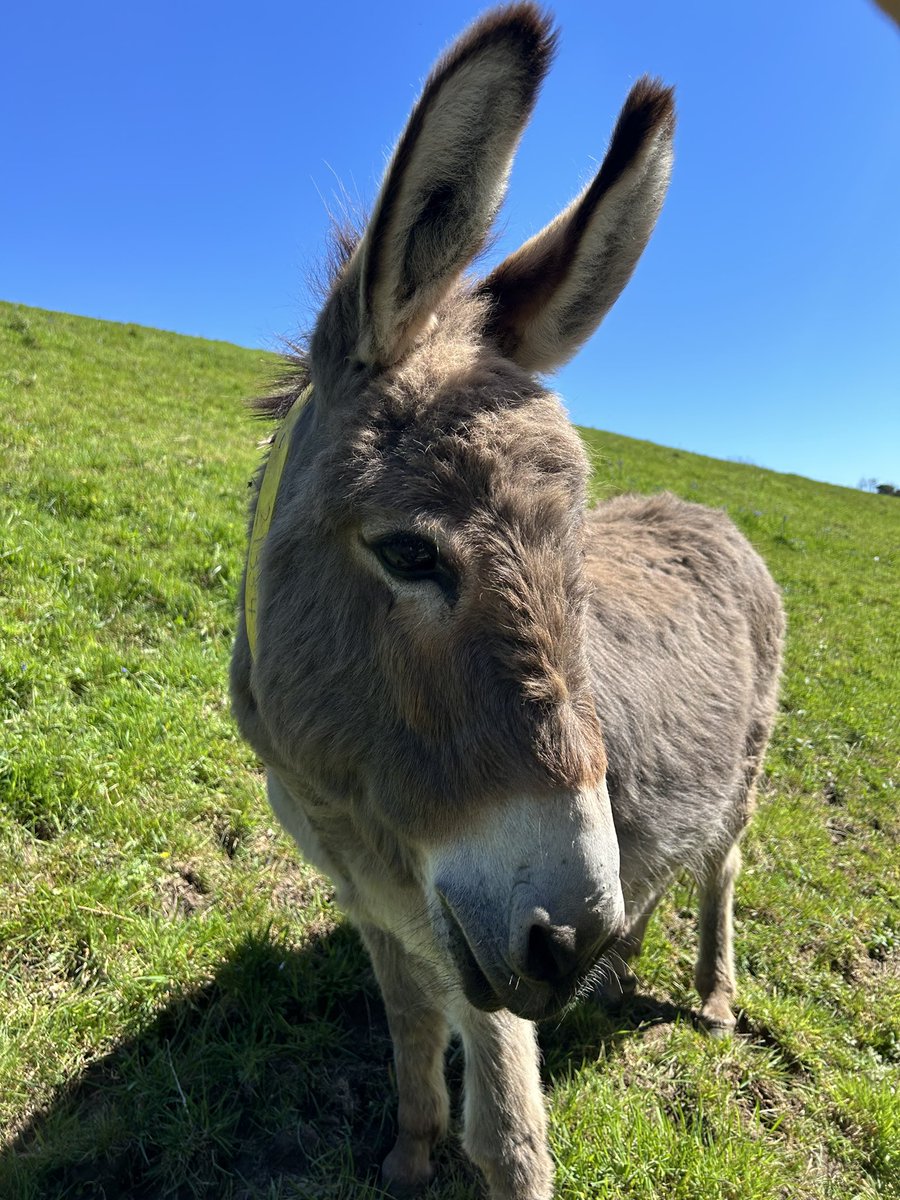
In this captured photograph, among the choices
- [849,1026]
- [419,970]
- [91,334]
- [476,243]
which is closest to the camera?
[476,243]

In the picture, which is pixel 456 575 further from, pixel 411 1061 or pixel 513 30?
pixel 411 1061

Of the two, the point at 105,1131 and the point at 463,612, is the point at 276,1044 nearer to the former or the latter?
the point at 105,1131

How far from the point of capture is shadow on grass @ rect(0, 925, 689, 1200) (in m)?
2.36

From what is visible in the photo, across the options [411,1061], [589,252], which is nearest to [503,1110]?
[411,1061]

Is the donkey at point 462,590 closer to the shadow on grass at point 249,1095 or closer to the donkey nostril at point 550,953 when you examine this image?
the donkey nostril at point 550,953

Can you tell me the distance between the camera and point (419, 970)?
2354 millimetres

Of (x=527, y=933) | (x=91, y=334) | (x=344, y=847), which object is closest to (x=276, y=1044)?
(x=344, y=847)

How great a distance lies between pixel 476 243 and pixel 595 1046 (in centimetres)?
342

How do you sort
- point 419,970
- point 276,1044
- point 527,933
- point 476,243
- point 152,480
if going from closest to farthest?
point 527,933, point 476,243, point 419,970, point 276,1044, point 152,480

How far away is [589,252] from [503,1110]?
9.20ft

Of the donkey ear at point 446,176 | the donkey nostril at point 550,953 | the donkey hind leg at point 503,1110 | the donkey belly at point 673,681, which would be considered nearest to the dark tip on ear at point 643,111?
the donkey ear at point 446,176

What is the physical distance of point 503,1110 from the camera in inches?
90.2

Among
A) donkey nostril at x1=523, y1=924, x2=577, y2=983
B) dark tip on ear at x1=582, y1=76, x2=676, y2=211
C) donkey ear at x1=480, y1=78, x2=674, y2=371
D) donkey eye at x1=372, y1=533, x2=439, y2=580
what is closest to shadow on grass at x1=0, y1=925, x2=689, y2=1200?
donkey nostril at x1=523, y1=924, x2=577, y2=983

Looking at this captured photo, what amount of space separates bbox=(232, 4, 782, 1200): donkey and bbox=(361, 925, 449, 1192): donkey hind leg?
136mm
